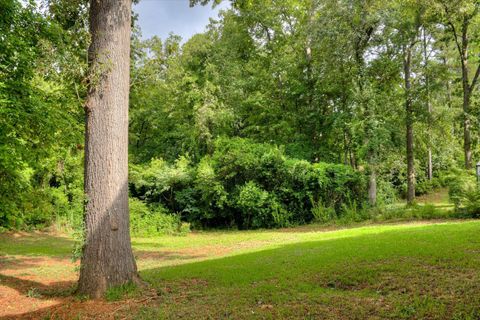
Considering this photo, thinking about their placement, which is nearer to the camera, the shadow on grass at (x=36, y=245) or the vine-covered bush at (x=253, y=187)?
the shadow on grass at (x=36, y=245)

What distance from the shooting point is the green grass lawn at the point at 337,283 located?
14.0 ft

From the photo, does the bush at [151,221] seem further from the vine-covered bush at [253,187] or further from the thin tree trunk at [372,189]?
the thin tree trunk at [372,189]

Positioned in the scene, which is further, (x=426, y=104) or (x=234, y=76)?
(x=234, y=76)

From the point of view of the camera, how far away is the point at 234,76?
82.7 ft

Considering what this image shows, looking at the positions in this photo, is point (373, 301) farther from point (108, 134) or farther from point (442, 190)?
point (442, 190)

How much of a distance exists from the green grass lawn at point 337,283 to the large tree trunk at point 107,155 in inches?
37.0

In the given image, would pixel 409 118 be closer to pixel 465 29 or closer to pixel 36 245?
pixel 465 29

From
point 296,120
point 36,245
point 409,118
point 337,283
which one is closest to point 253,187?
point 296,120

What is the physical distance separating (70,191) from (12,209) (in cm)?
1263

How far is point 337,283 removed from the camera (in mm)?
5453

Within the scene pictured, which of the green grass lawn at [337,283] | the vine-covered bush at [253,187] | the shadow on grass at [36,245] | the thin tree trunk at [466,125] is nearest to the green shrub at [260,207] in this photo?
the vine-covered bush at [253,187]

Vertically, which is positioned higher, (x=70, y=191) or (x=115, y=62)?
(x=115, y=62)

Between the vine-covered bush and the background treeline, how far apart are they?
61 millimetres

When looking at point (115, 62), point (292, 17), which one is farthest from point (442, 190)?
point (115, 62)
